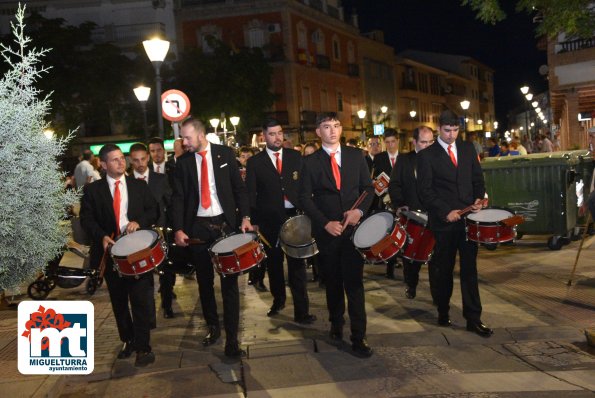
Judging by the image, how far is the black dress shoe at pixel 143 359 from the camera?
656 cm

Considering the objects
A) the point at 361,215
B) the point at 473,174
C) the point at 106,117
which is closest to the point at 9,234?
the point at 361,215

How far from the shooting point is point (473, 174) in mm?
6973

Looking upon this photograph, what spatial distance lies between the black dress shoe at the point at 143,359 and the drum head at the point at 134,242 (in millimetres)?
1028

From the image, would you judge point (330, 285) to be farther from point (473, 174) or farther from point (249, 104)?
point (249, 104)

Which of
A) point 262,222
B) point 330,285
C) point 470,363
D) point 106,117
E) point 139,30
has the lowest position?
point 470,363

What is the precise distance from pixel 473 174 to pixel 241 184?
2190 millimetres

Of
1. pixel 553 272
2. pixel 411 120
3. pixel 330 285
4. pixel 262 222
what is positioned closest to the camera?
pixel 330 285

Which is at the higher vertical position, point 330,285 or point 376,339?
point 330,285

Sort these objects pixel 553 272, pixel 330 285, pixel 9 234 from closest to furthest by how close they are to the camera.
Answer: pixel 9 234 < pixel 330 285 < pixel 553 272

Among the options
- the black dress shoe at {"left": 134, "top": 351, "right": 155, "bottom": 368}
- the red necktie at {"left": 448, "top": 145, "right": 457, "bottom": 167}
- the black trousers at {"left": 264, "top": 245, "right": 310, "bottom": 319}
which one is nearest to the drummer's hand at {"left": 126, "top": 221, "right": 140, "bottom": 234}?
the black dress shoe at {"left": 134, "top": 351, "right": 155, "bottom": 368}

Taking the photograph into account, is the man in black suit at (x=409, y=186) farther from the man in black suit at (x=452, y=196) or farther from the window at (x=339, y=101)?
the window at (x=339, y=101)

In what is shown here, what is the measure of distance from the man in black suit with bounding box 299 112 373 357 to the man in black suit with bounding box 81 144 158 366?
1.54 meters

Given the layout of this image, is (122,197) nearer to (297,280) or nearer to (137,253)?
(137,253)

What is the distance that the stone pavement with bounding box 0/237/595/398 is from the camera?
5.62 metres
